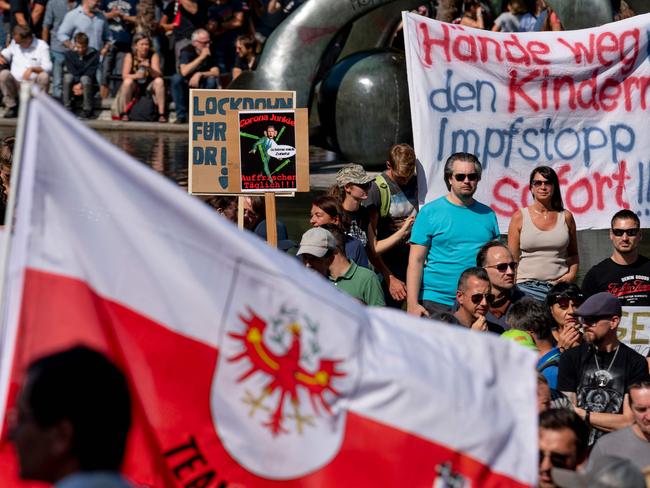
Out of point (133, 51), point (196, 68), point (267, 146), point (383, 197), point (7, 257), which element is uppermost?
point (133, 51)

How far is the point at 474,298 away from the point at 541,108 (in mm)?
2685

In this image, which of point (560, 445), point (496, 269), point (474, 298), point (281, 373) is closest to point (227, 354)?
point (281, 373)

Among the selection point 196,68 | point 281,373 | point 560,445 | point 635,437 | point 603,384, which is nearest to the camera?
point 281,373

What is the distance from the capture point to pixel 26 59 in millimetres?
19047

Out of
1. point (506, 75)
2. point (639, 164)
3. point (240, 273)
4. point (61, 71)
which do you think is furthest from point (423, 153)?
point (61, 71)

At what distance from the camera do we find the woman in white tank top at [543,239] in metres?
7.94

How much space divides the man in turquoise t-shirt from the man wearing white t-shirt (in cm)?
1190

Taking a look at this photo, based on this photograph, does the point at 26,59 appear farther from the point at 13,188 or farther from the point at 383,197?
the point at 13,188

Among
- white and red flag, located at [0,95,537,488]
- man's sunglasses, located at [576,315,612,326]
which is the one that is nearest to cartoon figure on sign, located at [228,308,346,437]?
white and red flag, located at [0,95,537,488]

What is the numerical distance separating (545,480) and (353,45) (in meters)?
12.7

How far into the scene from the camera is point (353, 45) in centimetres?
1692

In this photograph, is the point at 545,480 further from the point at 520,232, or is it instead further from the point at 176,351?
the point at 520,232

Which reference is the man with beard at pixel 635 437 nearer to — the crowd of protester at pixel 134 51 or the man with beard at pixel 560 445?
the man with beard at pixel 560 445

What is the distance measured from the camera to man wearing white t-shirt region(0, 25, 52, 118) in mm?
18875
